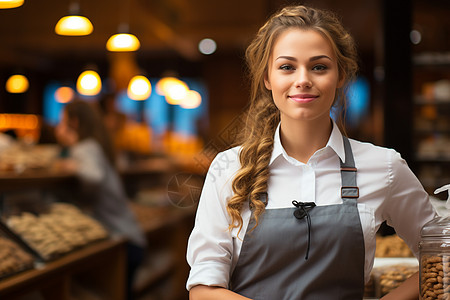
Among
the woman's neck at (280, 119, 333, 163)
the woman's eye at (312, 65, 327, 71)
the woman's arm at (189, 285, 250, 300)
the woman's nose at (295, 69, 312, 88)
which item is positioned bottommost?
the woman's arm at (189, 285, 250, 300)

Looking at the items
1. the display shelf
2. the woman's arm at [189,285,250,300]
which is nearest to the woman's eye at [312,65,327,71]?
the woman's arm at [189,285,250,300]

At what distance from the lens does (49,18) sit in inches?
375

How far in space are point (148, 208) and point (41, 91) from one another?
951 cm

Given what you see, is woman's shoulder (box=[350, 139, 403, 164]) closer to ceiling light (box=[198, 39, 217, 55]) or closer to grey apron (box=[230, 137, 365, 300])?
grey apron (box=[230, 137, 365, 300])

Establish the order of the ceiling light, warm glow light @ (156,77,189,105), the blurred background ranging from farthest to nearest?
1. the ceiling light
2. warm glow light @ (156,77,189,105)
3. the blurred background

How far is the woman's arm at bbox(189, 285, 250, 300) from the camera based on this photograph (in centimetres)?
146

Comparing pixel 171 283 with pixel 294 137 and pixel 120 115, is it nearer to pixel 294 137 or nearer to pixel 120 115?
pixel 120 115

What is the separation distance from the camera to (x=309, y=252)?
1.49m

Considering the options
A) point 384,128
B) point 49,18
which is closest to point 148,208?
point 384,128

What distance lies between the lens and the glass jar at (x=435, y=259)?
1.41 m

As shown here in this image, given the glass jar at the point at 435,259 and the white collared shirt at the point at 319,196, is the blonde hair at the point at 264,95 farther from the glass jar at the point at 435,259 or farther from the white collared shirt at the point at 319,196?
the glass jar at the point at 435,259

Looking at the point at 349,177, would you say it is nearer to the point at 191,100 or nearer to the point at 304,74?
the point at 304,74

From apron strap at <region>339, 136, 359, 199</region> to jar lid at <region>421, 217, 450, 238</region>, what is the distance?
197 mm

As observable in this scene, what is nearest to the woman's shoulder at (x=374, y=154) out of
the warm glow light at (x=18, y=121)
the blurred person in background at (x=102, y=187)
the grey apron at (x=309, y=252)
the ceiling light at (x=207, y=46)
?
the grey apron at (x=309, y=252)
